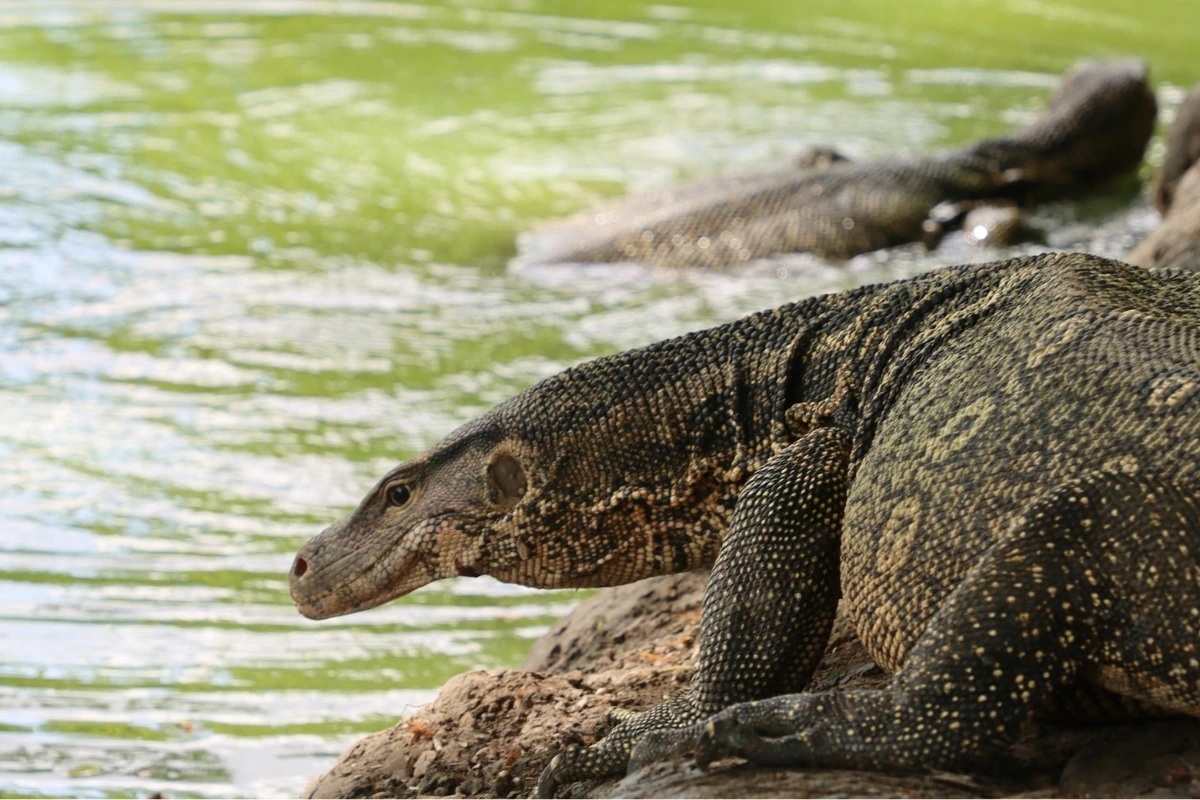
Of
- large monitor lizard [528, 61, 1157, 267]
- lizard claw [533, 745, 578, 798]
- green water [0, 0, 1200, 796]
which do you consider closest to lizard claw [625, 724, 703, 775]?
lizard claw [533, 745, 578, 798]

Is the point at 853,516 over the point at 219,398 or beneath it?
over

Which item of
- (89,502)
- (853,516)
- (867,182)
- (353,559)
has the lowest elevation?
(89,502)

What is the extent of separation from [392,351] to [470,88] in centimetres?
787

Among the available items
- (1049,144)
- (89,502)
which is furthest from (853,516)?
(1049,144)

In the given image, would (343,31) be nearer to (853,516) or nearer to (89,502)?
(89,502)

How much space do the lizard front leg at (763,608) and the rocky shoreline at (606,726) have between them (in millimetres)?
153

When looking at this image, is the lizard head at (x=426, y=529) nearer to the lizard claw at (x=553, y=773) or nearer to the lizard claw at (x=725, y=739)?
the lizard claw at (x=553, y=773)

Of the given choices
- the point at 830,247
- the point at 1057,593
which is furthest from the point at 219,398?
the point at 1057,593

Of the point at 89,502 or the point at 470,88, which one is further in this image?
the point at 470,88

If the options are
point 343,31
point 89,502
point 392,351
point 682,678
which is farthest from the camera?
point 343,31

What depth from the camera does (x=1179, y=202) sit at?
7.89m

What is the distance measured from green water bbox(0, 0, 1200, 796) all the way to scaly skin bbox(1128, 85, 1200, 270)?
0.54 metres

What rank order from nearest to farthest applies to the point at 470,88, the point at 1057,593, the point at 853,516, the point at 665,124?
the point at 1057,593
the point at 853,516
the point at 665,124
the point at 470,88

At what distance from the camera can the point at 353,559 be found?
420cm
